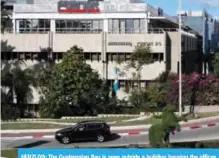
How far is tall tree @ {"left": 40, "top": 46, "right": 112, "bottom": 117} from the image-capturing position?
46.6 metres

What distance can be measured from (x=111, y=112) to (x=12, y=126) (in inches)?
460

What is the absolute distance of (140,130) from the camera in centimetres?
3681

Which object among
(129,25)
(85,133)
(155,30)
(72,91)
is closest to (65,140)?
(85,133)

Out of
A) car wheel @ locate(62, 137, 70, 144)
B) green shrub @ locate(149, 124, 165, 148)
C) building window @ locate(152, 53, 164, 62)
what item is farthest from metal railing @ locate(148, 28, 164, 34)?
green shrub @ locate(149, 124, 165, 148)

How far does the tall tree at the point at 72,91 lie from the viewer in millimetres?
46625

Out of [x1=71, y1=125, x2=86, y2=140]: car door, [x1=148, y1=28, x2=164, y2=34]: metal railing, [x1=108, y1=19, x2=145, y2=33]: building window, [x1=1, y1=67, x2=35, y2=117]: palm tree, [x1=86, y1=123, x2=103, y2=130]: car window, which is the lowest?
[x1=71, y1=125, x2=86, y2=140]: car door

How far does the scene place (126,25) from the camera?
61.8 m

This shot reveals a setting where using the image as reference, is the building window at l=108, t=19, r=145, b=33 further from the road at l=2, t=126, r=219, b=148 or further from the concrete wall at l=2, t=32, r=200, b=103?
the road at l=2, t=126, r=219, b=148

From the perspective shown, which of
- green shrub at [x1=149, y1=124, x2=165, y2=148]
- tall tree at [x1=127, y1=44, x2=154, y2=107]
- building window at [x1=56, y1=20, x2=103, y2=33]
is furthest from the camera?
building window at [x1=56, y1=20, x2=103, y2=33]

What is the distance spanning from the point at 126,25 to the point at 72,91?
17166 millimetres

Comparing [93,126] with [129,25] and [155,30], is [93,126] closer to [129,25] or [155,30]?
[129,25]

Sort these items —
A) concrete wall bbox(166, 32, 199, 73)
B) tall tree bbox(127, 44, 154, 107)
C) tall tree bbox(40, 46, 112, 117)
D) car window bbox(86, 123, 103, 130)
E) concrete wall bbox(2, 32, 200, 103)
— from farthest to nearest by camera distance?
1. concrete wall bbox(166, 32, 199, 73)
2. concrete wall bbox(2, 32, 200, 103)
3. tall tree bbox(127, 44, 154, 107)
4. tall tree bbox(40, 46, 112, 117)
5. car window bbox(86, 123, 103, 130)

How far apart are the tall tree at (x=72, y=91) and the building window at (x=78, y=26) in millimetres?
13805

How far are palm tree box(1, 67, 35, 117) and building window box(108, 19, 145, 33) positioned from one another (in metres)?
13.7
